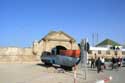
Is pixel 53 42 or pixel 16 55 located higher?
pixel 53 42

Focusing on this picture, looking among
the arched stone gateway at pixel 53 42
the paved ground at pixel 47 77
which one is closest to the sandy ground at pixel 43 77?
the paved ground at pixel 47 77

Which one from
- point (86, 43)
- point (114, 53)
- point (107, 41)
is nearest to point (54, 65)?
point (86, 43)

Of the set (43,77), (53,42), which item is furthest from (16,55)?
(43,77)

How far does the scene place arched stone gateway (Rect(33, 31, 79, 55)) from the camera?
63594mm

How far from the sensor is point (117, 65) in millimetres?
40562

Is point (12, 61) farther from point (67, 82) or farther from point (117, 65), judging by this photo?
point (67, 82)

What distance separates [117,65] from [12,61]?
25297mm

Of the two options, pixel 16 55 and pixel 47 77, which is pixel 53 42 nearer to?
pixel 16 55

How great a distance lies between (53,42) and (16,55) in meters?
9.14

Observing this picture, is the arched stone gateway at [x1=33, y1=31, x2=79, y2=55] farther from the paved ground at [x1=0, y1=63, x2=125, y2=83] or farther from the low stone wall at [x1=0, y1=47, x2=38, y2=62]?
the paved ground at [x1=0, y1=63, x2=125, y2=83]

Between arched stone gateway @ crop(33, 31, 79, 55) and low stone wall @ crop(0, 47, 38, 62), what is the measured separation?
1387 mm

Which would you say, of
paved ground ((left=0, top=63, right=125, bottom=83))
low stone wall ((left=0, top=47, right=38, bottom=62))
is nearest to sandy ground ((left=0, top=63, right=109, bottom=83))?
paved ground ((left=0, top=63, right=125, bottom=83))

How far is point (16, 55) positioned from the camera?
199 ft

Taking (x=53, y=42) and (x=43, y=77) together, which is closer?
(x=43, y=77)
